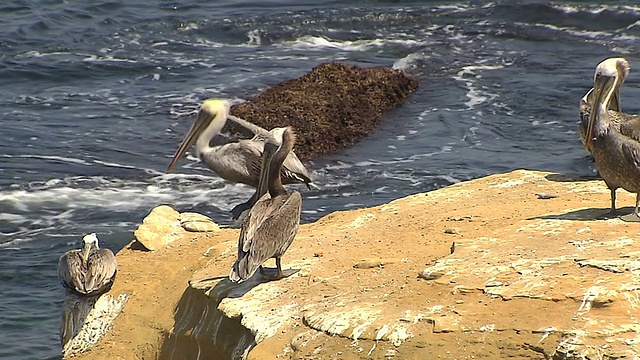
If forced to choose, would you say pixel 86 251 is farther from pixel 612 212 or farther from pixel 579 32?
pixel 579 32

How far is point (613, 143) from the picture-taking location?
24.5 feet

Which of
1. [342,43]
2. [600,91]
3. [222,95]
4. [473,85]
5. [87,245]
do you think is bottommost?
[342,43]

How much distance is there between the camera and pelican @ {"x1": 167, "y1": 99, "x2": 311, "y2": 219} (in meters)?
10.5

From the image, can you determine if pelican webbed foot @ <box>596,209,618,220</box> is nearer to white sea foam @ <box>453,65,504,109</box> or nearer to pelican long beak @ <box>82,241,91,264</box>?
pelican long beak @ <box>82,241,91,264</box>

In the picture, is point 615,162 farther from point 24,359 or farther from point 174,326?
point 24,359

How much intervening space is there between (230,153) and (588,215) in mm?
→ 4225

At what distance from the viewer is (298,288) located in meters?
7.12

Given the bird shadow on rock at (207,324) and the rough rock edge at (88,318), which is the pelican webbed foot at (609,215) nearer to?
the bird shadow on rock at (207,324)

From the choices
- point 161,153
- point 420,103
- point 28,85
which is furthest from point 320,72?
point 28,85

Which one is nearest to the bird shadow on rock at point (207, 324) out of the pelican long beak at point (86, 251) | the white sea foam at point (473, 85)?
the pelican long beak at point (86, 251)

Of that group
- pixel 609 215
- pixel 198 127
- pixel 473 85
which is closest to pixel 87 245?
pixel 198 127

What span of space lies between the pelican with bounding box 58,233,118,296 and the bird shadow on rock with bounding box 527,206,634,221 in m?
3.41

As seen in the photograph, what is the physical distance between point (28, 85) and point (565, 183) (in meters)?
13.2

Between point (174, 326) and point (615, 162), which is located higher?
point (615, 162)
